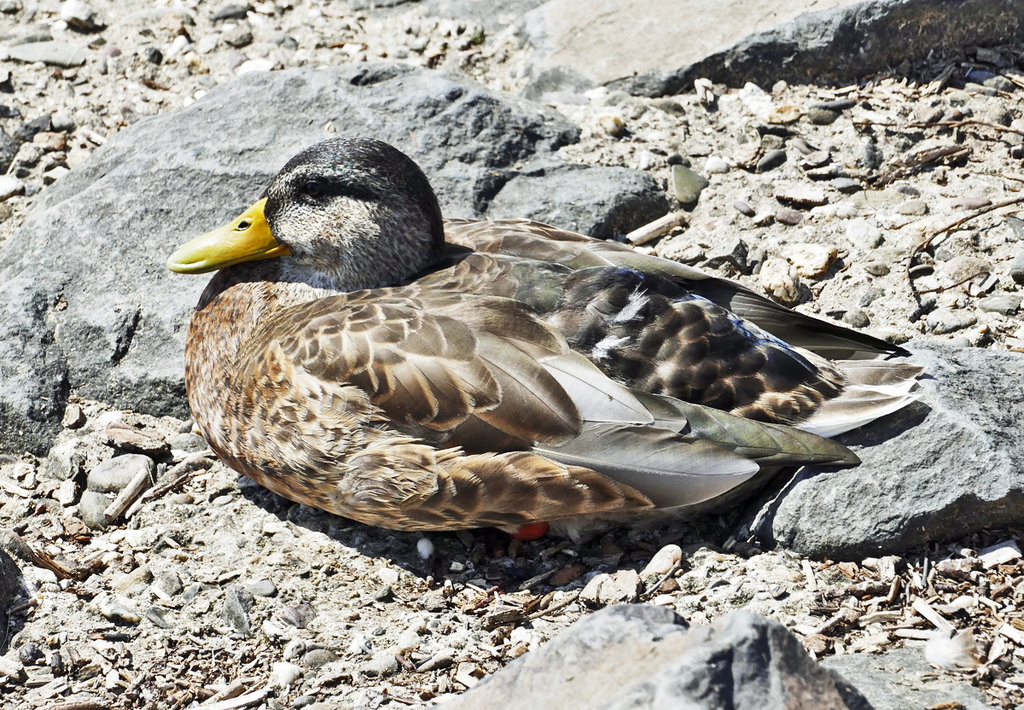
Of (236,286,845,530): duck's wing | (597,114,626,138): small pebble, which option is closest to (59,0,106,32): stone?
(597,114,626,138): small pebble

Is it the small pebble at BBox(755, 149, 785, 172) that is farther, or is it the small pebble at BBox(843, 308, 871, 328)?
the small pebble at BBox(755, 149, 785, 172)

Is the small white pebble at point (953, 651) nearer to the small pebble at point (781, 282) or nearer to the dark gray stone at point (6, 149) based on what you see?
the small pebble at point (781, 282)

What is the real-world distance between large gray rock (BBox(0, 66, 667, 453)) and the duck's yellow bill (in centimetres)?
62

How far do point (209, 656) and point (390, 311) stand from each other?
134 centimetres

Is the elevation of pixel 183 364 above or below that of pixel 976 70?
below

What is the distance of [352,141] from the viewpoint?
4582 mm

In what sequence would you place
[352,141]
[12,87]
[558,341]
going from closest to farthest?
[558,341]
[352,141]
[12,87]

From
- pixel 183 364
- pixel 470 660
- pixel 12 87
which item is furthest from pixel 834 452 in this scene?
pixel 12 87

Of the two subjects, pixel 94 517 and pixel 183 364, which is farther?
pixel 183 364

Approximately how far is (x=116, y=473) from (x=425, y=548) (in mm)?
1400

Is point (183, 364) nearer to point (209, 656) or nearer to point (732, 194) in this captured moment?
point (209, 656)

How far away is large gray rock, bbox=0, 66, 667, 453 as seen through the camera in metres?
5.20

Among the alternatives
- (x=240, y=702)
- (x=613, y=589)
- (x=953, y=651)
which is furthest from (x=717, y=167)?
(x=240, y=702)

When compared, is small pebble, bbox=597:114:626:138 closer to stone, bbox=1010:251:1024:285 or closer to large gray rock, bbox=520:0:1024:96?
large gray rock, bbox=520:0:1024:96
